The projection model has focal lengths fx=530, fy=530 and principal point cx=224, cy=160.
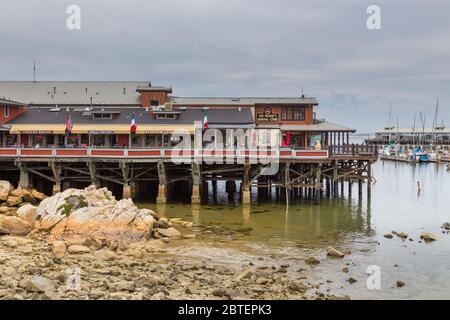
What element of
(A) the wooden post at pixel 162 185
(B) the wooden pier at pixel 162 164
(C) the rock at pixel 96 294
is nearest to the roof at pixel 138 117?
(B) the wooden pier at pixel 162 164

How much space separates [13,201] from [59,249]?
1479 cm

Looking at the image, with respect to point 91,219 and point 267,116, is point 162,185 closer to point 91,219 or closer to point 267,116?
point 91,219

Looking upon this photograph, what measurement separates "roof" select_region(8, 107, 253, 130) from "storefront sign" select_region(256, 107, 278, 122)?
2.15 m

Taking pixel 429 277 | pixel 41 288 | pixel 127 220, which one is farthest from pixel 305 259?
pixel 41 288

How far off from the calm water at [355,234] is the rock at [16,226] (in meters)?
10.4

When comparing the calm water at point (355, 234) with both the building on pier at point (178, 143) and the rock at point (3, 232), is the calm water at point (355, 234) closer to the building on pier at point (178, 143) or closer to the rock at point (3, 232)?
the building on pier at point (178, 143)

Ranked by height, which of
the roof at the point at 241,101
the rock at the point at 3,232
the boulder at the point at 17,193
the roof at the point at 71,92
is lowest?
the rock at the point at 3,232

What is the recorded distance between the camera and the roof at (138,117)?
4847 centimetres

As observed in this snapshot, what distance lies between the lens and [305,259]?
25312 millimetres

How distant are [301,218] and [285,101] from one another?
18815 millimetres

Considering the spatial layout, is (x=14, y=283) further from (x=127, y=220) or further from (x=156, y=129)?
(x=156, y=129)

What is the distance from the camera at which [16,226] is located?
28734 mm

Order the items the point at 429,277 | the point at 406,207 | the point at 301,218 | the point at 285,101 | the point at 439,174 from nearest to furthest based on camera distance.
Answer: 1. the point at 429,277
2. the point at 301,218
3. the point at 406,207
4. the point at 285,101
5. the point at 439,174

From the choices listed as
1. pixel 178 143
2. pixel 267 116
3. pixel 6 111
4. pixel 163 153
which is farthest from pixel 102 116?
pixel 267 116
